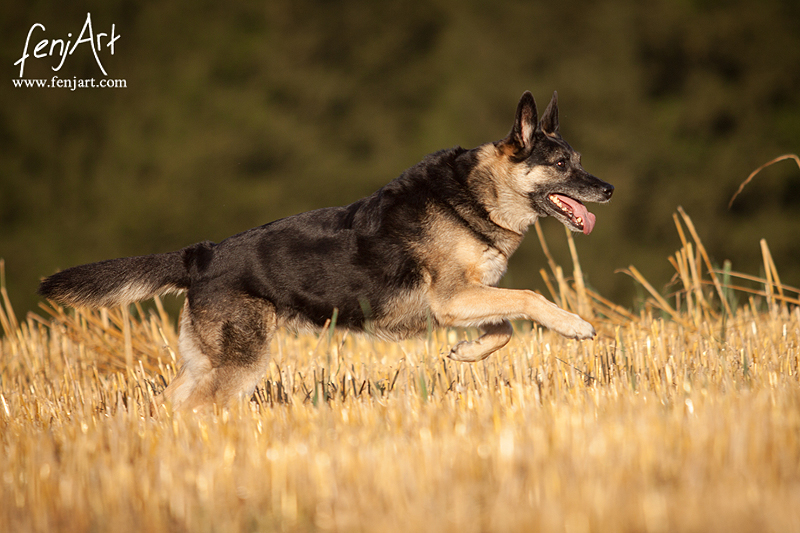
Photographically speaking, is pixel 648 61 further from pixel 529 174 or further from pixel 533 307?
pixel 533 307

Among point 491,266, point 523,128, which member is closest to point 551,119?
point 523,128

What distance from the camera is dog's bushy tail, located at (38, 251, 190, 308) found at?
10.8ft

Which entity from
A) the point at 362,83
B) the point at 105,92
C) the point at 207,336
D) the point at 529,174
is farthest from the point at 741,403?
the point at 105,92

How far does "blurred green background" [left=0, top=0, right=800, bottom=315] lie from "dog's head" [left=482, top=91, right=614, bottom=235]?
350 cm

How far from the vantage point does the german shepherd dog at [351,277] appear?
3262 millimetres

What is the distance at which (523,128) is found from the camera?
11.7ft

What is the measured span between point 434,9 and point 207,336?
5588 mm

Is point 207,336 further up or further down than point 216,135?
further down

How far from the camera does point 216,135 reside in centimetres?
737

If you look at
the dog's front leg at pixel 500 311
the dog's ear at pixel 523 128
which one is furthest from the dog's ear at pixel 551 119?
the dog's front leg at pixel 500 311

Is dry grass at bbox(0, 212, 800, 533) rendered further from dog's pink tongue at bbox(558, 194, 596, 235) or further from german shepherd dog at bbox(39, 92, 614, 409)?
dog's pink tongue at bbox(558, 194, 596, 235)

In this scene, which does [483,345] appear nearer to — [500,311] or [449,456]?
[500,311]

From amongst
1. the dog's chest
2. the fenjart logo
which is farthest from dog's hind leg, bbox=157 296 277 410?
the fenjart logo

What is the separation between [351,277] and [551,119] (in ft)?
5.13
